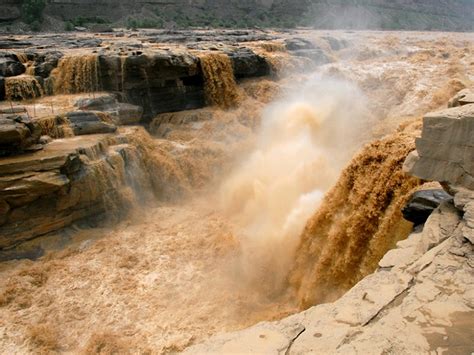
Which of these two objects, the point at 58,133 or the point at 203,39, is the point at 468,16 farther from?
the point at 58,133

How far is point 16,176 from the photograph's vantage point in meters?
7.27

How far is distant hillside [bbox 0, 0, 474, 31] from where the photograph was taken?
2878 cm

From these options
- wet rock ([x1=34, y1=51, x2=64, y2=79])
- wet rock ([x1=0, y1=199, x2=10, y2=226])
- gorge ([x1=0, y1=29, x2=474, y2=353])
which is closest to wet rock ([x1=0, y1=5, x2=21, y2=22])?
gorge ([x1=0, y1=29, x2=474, y2=353])

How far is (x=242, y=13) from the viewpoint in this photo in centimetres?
3669

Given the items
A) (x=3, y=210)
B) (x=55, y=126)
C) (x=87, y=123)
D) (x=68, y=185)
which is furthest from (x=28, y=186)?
(x=87, y=123)

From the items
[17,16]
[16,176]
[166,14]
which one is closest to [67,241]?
[16,176]

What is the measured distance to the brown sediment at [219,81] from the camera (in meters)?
12.2

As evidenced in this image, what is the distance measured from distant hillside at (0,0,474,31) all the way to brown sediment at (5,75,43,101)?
58.6 ft

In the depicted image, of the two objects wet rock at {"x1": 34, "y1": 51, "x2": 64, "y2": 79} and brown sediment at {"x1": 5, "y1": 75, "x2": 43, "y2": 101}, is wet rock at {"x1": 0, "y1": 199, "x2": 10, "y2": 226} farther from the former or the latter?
wet rock at {"x1": 34, "y1": 51, "x2": 64, "y2": 79}

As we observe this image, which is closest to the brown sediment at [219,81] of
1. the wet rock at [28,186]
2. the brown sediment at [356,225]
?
the wet rock at [28,186]

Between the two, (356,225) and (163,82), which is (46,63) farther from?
(356,225)

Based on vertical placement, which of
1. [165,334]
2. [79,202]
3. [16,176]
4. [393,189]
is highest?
[393,189]

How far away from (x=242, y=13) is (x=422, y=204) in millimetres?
34843

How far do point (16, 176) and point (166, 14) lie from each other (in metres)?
28.9
